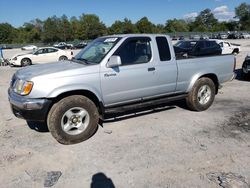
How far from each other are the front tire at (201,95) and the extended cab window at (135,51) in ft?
5.07

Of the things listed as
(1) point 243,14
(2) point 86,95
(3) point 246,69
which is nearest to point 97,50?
(2) point 86,95

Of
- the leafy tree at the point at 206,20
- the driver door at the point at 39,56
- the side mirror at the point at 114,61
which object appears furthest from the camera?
the leafy tree at the point at 206,20

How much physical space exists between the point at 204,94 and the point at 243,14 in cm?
13878

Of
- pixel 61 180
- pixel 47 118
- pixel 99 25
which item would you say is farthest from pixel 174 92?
pixel 99 25

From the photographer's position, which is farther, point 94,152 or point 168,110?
point 168,110

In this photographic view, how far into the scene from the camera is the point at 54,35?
9088 cm

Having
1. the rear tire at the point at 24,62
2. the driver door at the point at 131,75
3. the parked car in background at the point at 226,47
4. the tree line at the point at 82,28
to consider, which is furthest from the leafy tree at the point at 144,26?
the driver door at the point at 131,75

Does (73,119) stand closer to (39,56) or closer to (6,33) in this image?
(39,56)

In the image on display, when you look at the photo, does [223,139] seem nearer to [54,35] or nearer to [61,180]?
[61,180]

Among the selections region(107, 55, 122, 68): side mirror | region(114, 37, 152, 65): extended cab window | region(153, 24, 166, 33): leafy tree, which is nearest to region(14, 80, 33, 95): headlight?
region(107, 55, 122, 68): side mirror

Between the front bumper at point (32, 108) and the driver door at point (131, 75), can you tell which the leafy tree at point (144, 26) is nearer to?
the driver door at point (131, 75)

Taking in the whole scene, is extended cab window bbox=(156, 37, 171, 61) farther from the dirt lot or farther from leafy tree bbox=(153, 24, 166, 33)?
leafy tree bbox=(153, 24, 166, 33)

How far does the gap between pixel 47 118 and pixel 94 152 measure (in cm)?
103

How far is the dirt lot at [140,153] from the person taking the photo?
3.85 metres
